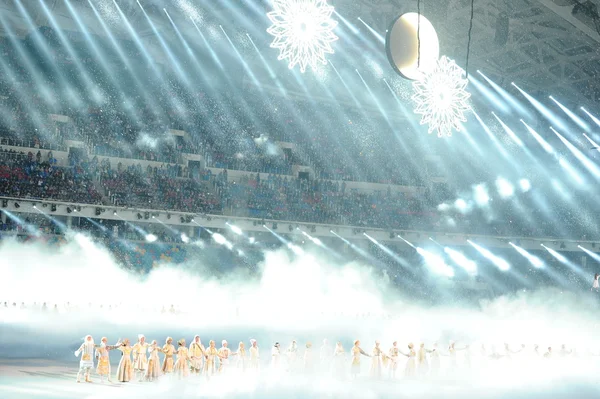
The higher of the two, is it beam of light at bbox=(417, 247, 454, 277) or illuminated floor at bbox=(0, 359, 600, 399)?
beam of light at bbox=(417, 247, 454, 277)

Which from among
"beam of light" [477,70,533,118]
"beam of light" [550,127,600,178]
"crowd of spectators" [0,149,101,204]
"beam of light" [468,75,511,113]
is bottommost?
"crowd of spectators" [0,149,101,204]

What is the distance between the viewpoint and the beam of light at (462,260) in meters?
38.4

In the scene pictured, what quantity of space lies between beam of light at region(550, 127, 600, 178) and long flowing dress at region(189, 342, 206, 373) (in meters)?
26.9

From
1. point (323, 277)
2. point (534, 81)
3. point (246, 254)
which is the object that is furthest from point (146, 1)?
point (534, 81)

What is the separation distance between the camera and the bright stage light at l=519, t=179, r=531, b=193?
130 ft

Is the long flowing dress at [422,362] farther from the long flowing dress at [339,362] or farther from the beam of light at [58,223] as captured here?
the beam of light at [58,223]

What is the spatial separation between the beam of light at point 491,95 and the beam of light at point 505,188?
5848mm

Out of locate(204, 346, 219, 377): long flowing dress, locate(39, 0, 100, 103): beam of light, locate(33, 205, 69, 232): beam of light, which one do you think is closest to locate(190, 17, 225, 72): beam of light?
locate(39, 0, 100, 103): beam of light

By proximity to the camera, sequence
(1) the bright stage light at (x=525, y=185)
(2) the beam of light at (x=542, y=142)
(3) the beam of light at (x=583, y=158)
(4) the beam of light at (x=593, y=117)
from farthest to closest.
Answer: (1) the bright stage light at (x=525, y=185) < (2) the beam of light at (x=542, y=142) < (3) the beam of light at (x=583, y=158) < (4) the beam of light at (x=593, y=117)

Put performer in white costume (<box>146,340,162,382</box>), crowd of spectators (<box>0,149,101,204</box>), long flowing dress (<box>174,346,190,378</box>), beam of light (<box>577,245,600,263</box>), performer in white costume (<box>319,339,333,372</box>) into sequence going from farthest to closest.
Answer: beam of light (<box>577,245,600,263</box>) → crowd of spectators (<box>0,149,101,204</box>) → performer in white costume (<box>319,339,333,372</box>) → long flowing dress (<box>174,346,190,378</box>) → performer in white costume (<box>146,340,162,382</box>)

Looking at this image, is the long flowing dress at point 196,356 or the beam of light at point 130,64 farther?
the beam of light at point 130,64

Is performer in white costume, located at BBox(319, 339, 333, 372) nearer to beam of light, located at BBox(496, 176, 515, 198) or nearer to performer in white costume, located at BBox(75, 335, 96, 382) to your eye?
performer in white costume, located at BBox(75, 335, 96, 382)

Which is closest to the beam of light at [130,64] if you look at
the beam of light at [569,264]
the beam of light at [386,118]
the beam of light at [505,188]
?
the beam of light at [386,118]

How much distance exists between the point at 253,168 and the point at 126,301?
1110 cm
